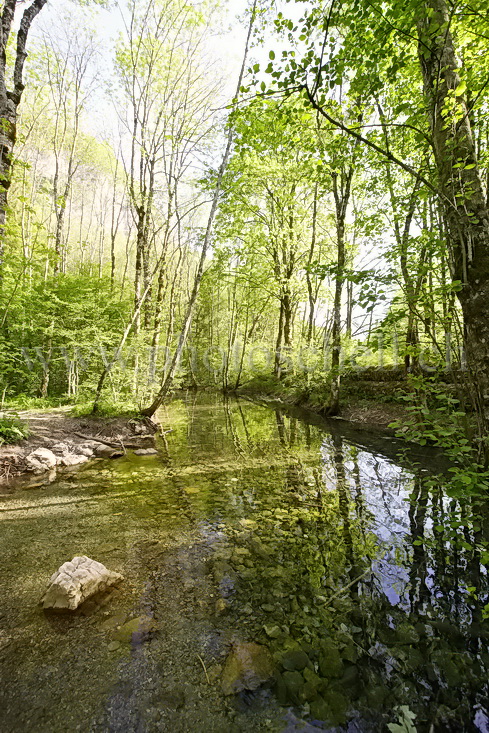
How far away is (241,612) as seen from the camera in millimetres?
2934

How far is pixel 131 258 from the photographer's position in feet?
118

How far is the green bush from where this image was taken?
265 inches

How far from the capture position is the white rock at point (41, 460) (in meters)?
6.51

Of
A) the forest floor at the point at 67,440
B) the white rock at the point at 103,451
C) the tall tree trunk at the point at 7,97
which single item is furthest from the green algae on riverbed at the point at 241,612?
the tall tree trunk at the point at 7,97

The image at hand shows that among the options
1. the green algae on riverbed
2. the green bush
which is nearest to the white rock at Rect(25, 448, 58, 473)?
the green bush

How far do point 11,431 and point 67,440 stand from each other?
1.44 m

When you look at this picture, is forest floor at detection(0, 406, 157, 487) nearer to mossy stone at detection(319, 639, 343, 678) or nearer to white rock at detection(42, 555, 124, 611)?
white rock at detection(42, 555, 124, 611)

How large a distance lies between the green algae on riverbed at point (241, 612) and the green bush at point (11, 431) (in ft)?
6.09

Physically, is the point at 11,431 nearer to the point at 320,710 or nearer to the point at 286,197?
the point at 320,710

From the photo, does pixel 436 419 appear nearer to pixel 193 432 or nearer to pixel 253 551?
pixel 253 551

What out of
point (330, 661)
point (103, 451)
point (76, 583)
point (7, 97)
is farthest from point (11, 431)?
point (330, 661)

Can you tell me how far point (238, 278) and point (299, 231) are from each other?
474 cm

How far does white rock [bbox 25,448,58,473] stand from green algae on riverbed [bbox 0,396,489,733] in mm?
979

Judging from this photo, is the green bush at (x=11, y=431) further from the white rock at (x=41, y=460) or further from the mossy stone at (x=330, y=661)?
the mossy stone at (x=330, y=661)
